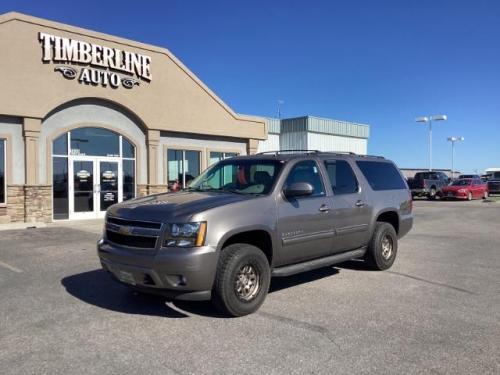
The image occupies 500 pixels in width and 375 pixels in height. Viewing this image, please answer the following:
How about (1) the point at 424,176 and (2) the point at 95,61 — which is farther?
(1) the point at 424,176

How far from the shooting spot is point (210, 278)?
509 cm

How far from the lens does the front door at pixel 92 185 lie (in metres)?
16.4

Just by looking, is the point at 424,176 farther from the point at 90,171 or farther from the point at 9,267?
the point at 9,267

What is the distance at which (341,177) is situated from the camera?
718cm

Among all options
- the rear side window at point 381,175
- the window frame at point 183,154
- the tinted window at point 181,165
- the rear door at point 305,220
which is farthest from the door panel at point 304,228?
the tinted window at point 181,165

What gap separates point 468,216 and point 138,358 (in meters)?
17.6

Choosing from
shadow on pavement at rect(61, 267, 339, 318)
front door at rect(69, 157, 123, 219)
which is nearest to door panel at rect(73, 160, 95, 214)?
front door at rect(69, 157, 123, 219)

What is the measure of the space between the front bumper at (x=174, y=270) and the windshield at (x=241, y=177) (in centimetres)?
130

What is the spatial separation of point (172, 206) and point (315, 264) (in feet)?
7.08

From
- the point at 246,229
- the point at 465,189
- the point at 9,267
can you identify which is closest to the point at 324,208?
the point at 246,229

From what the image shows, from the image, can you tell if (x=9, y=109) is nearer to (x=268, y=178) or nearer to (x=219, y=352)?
(x=268, y=178)

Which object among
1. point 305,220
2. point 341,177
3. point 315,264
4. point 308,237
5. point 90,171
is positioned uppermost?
point 90,171

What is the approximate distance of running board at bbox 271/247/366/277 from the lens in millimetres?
5945

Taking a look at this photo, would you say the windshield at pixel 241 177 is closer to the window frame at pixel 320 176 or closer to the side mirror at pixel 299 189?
the window frame at pixel 320 176
